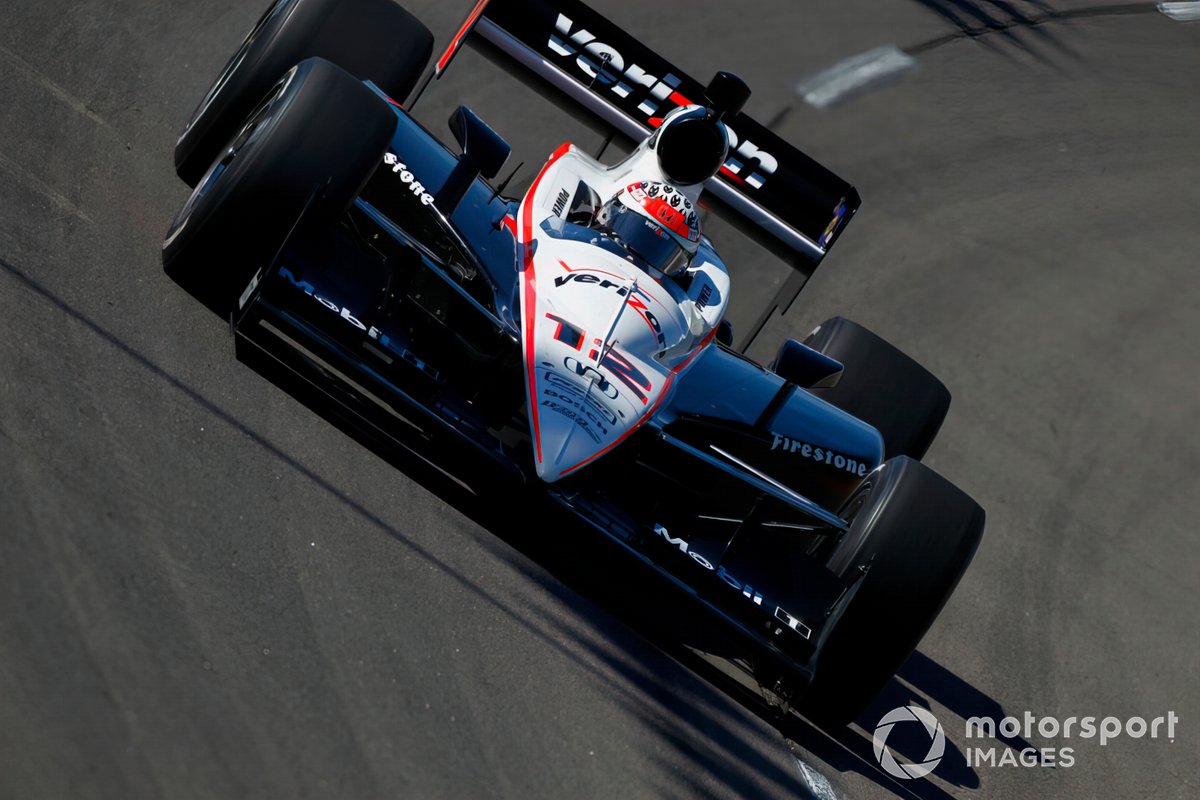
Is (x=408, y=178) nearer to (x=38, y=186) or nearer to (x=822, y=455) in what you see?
(x=38, y=186)

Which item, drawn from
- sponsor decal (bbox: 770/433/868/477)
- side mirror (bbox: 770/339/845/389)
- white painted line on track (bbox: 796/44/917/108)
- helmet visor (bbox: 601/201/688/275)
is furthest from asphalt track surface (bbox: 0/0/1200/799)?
helmet visor (bbox: 601/201/688/275)

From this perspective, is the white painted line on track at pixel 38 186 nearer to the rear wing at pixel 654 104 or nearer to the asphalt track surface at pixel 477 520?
the asphalt track surface at pixel 477 520

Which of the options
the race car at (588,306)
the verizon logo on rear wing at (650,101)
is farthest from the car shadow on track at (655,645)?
the verizon logo on rear wing at (650,101)

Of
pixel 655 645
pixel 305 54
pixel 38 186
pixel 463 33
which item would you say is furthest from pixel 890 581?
pixel 38 186

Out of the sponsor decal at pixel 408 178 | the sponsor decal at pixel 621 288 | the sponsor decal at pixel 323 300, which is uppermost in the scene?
the sponsor decal at pixel 621 288

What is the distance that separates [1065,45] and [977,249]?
9.45 feet

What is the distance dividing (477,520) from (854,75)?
5.93m

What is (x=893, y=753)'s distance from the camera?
685 cm

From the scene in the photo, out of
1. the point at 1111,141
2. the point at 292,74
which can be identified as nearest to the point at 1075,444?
the point at 1111,141

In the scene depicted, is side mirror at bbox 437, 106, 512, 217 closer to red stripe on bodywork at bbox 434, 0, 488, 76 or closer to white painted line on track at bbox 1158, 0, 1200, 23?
red stripe on bodywork at bbox 434, 0, 488, 76

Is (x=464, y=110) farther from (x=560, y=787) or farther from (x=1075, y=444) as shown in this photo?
(x=1075, y=444)

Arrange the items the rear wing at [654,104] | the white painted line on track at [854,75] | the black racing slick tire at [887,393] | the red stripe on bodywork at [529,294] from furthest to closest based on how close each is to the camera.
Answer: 1. the white painted line on track at [854,75]
2. the black racing slick tire at [887,393]
3. the rear wing at [654,104]
4. the red stripe on bodywork at [529,294]

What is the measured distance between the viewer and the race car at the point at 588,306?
18.1 feet

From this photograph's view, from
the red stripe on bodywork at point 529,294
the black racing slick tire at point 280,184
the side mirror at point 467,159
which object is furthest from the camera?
the side mirror at point 467,159
